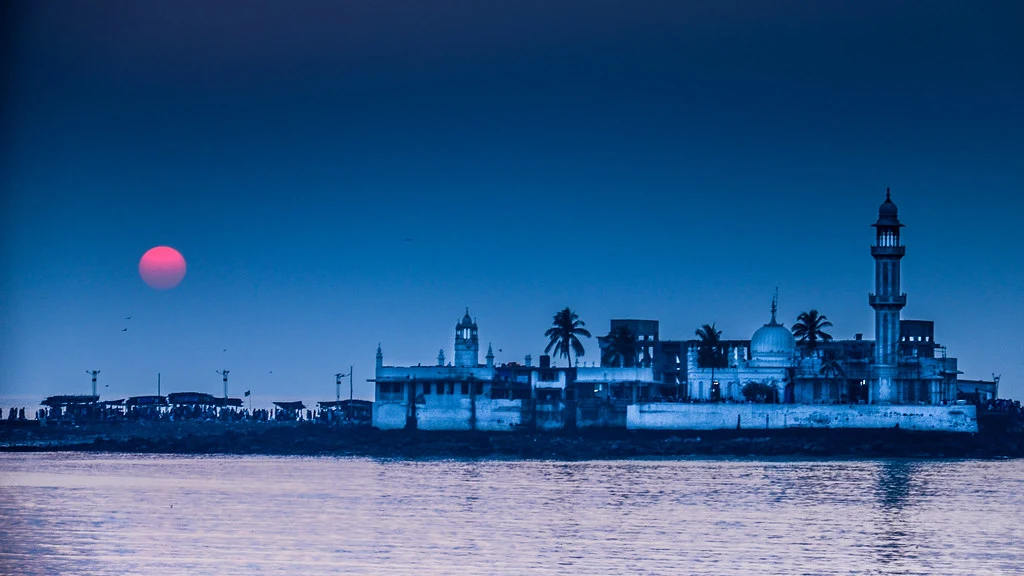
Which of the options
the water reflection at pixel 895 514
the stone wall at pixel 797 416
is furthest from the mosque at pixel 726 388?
the water reflection at pixel 895 514

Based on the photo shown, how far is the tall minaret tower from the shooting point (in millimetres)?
106250

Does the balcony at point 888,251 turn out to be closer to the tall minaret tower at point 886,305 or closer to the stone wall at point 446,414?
the tall minaret tower at point 886,305

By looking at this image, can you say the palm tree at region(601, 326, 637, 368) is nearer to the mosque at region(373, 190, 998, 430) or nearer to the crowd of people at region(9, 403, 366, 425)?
the mosque at region(373, 190, 998, 430)

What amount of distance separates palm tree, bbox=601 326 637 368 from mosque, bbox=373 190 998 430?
5.52 feet

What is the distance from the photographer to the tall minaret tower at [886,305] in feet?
349

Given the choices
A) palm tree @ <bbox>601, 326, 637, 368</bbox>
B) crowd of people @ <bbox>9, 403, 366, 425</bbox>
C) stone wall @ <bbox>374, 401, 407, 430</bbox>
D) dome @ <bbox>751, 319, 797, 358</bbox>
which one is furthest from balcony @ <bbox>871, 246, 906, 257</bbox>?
crowd of people @ <bbox>9, 403, 366, 425</bbox>

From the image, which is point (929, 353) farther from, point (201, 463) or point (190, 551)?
point (190, 551)

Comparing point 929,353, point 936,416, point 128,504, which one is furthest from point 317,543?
point 929,353

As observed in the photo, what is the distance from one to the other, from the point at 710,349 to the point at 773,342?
29.4 ft

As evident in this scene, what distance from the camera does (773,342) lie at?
367 ft

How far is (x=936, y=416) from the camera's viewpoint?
337 ft

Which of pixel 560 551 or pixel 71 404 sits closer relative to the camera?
pixel 560 551

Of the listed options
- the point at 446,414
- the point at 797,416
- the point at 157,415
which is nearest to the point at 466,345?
the point at 446,414

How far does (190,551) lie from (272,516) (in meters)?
9.82
